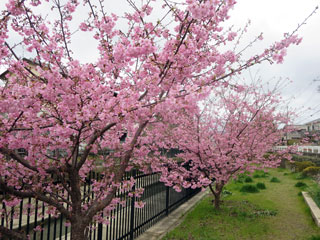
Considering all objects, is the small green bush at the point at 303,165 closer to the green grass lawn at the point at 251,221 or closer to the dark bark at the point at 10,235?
the green grass lawn at the point at 251,221

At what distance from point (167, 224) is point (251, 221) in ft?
7.80

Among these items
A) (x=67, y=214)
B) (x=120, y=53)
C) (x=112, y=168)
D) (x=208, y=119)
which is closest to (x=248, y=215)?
(x=208, y=119)

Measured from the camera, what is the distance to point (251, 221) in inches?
265

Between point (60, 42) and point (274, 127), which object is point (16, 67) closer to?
point (60, 42)

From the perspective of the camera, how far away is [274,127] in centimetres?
944

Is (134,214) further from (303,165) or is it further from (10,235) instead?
(303,165)

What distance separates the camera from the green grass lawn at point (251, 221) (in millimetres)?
5704

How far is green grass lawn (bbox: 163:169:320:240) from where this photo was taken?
5704 millimetres

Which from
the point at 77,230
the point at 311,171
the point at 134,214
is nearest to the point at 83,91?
the point at 77,230

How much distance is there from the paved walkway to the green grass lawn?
24 cm

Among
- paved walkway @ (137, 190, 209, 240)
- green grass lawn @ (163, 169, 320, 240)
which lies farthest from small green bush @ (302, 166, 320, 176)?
paved walkway @ (137, 190, 209, 240)

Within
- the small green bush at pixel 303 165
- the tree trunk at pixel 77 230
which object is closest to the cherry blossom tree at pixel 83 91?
the tree trunk at pixel 77 230

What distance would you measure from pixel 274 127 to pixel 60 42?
27.9ft

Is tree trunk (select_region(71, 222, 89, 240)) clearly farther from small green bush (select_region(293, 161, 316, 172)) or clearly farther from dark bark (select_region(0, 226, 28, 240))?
small green bush (select_region(293, 161, 316, 172))
